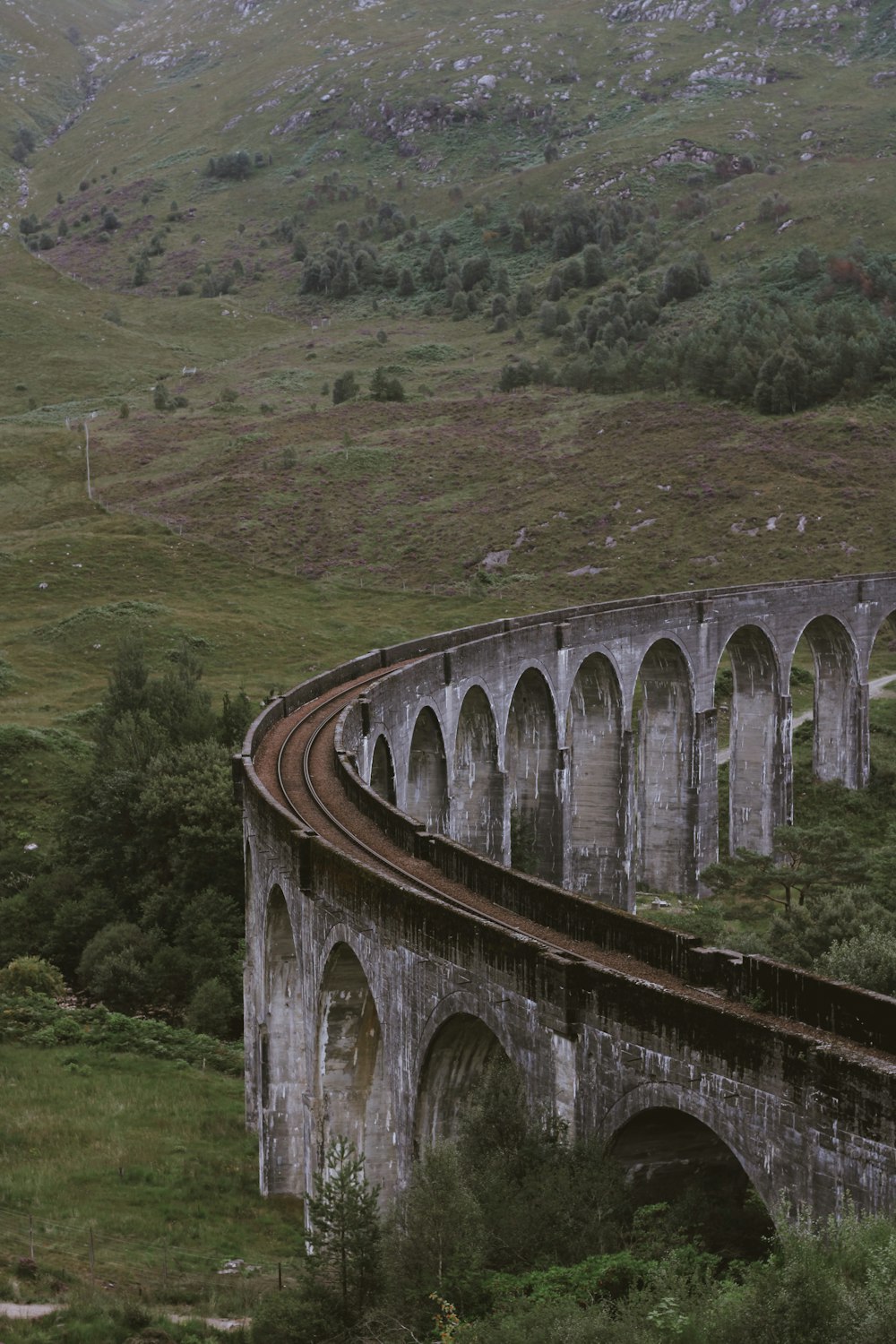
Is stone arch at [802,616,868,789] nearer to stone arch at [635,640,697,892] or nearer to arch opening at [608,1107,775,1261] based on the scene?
stone arch at [635,640,697,892]

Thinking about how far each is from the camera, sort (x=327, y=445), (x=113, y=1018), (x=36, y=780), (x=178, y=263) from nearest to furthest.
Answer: (x=113, y=1018) → (x=36, y=780) → (x=327, y=445) → (x=178, y=263)

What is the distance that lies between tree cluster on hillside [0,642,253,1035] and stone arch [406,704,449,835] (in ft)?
18.2

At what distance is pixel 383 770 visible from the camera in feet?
130

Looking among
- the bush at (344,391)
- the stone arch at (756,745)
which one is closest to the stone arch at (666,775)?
the stone arch at (756,745)

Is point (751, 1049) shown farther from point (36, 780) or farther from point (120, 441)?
point (120, 441)

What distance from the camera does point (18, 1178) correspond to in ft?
89.1

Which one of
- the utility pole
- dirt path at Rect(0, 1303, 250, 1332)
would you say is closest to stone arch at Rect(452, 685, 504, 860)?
dirt path at Rect(0, 1303, 250, 1332)

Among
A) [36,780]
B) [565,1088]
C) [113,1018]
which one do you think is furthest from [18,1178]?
[36,780]

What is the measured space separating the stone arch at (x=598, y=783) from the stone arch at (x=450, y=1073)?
98.8ft

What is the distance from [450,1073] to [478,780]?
2563cm

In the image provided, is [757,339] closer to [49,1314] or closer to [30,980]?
[30,980]

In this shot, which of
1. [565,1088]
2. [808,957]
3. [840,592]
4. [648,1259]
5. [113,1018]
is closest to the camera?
[648,1259]

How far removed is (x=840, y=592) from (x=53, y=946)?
36.3 metres

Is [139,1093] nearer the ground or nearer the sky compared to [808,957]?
nearer the ground
